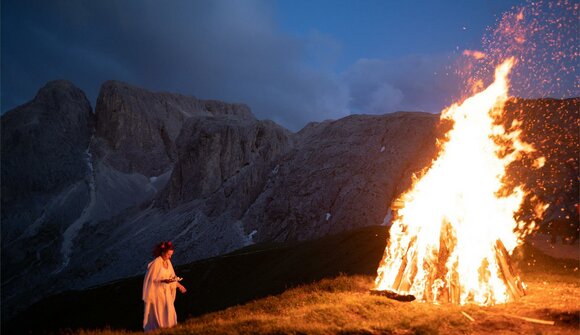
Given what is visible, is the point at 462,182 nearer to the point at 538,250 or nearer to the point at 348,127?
the point at 538,250

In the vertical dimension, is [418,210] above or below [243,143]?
below

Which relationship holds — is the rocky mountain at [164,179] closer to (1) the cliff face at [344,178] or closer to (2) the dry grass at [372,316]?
(1) the cliff face at [344,178]

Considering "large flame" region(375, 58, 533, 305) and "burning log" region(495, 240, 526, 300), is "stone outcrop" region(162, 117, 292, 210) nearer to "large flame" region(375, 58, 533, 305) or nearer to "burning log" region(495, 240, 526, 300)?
"large flame" region(375, 58, 533, 305)

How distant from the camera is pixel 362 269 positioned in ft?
65.5

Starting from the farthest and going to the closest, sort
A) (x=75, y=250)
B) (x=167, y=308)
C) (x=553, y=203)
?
(x=75, y=250)
(x=553, y=203)
(x=167, y=308)

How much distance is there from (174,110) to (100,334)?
126 meters

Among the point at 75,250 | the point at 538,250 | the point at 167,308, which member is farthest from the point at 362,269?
the point at 75,250

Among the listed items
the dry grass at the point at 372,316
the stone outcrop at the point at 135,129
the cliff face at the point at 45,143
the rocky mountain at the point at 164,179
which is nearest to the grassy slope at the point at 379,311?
the dry grass at the point at 372,316

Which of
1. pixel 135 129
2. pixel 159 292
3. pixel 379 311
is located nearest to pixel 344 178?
pixel 379 311

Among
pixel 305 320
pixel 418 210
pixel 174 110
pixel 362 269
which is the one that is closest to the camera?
pixel 305 320

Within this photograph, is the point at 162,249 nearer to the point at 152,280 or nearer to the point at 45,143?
the point at 152,280

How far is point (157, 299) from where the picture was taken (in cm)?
1041

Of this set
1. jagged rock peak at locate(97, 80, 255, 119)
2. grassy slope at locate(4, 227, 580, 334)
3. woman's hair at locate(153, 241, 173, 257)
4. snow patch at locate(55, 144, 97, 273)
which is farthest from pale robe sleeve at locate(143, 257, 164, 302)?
jagged rock peak at locate(97, 80, 255, 119)

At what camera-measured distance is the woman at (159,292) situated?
10302mm
